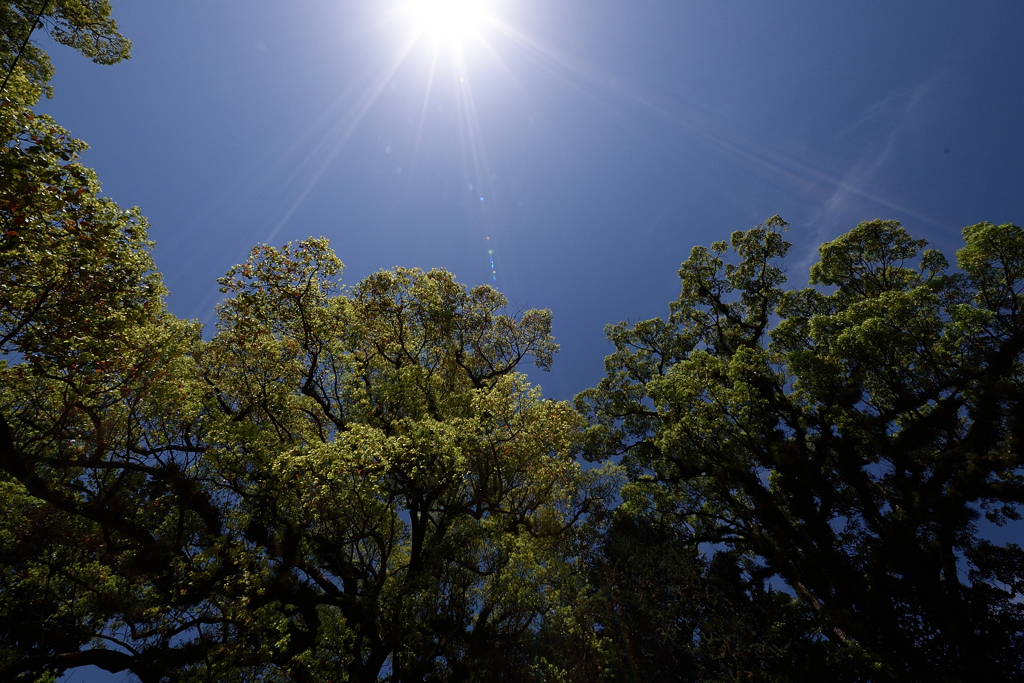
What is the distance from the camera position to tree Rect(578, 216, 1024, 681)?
33.0 feet

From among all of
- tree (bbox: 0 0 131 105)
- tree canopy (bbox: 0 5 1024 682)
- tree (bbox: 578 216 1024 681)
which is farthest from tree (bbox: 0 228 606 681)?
tree (bbox: 578 216 1024 681)

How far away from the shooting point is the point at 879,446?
11.9m

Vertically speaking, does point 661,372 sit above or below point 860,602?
above

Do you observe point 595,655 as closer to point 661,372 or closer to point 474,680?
point 474,680

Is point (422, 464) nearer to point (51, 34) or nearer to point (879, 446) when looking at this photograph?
point (51, 34)

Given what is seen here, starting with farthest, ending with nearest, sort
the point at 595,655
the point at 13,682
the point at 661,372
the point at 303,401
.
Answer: the point at 661,372 → the point at 595,655 → the point at 303,401 → the point at 13,682

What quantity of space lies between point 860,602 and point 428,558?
44.0 ft

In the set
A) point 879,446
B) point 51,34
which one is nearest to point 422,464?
point 51,34

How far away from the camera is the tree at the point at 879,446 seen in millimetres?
10055

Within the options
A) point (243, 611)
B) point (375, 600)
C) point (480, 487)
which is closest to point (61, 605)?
point (243, 611)

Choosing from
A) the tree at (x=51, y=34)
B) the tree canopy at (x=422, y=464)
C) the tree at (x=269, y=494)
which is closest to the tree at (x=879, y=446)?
the tree canopy at (x=422, y=464)

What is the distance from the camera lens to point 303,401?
39.5 ft

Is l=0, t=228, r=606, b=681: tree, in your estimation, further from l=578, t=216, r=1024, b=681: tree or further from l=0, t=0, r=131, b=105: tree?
l=578, t=216, r=1024, b=681: tree

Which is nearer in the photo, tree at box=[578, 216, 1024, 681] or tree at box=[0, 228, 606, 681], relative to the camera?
tree at box=[0, 228, 606, 681]
